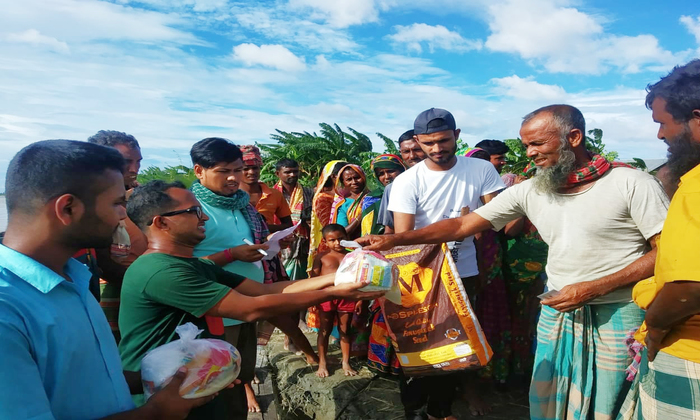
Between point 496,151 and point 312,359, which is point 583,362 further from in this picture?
point 496,151

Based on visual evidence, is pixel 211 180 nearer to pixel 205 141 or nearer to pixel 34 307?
→ pixel 205 141

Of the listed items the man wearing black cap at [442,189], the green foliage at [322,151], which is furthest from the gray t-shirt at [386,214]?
the green foliage at [322,151]

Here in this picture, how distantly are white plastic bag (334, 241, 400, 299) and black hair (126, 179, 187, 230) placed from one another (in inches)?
34.7

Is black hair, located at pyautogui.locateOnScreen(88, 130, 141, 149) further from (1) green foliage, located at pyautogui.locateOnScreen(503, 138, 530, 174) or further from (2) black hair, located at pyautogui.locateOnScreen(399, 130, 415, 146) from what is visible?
(1) green foliage, located at pyautogui.locateOnScreen(503, 138, 530, 174)

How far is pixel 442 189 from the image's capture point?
3.54m

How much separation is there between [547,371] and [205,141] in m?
2.52

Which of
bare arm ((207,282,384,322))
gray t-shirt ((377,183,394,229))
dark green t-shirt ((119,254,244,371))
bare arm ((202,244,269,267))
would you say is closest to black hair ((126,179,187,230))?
dark green t-shirt ((119,254,244,371))

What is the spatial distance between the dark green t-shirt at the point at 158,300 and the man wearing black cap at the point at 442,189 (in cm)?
175

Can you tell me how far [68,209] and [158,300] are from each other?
2.84 feet

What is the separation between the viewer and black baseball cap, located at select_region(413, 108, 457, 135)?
3.52 metres

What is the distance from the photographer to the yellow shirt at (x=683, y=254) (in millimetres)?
1678

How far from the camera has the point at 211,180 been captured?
3.23 meters

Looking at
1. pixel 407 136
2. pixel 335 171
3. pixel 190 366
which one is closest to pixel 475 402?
pixel 407 136

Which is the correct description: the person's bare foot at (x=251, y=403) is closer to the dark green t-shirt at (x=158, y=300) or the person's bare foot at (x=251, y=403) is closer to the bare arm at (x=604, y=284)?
the dark green t-shirt at (x=158, y=300)
